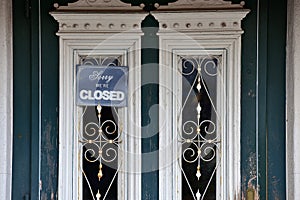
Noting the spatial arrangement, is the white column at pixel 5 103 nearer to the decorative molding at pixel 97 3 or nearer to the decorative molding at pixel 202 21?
the decorative molding at pixel 97 3

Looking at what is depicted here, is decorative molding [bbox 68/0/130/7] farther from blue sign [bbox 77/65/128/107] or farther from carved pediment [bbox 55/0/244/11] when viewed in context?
blue sign [bbox 77/65/128/107]

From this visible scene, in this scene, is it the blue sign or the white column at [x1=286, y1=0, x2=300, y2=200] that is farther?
the blue sign

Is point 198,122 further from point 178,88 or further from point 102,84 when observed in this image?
point 102,84

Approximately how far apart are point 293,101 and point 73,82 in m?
1.30

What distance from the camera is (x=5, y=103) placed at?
3.59 m

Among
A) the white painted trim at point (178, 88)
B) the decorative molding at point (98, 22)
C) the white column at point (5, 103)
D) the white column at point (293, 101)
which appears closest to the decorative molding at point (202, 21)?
the white painted trim at point (178, 88)

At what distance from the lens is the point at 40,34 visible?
3719 millimetres

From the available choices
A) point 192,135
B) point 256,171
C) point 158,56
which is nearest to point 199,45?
point 158,56

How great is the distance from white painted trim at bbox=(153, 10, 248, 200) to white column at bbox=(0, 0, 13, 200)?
0.90 meters

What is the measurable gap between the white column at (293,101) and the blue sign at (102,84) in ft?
3.18

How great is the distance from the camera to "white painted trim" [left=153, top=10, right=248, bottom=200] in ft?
11.9

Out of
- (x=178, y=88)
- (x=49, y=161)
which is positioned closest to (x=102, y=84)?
(x=178, y=88)

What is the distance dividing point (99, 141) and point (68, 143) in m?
0.19

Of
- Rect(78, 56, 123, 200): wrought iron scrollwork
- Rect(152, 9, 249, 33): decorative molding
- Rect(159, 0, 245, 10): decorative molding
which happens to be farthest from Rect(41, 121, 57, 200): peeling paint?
Rect(159, 0, 245, 10): decorative molding
